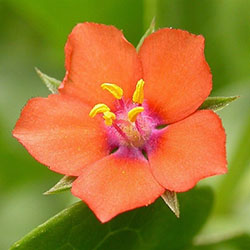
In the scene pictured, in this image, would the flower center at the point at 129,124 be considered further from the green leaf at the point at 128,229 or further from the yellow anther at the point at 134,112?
the green leaf at the point at 128,229

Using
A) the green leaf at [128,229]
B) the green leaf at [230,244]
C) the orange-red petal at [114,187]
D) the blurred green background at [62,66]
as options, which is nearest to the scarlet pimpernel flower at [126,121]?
the orange-red petal at [114,187]

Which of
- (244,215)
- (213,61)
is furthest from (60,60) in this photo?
(244,215)

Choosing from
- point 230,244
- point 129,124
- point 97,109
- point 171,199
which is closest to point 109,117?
point 97,109

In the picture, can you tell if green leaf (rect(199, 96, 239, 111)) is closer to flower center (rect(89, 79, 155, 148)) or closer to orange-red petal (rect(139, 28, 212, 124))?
orange-red petal (rect(139, 28, 212, 124))

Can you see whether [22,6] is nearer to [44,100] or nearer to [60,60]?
[60,60]

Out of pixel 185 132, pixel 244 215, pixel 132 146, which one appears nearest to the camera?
pixel 185 132

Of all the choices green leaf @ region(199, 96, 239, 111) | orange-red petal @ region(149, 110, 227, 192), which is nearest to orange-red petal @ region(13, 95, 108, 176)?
orange-red petal @ region(149, 110, 227, 192)
